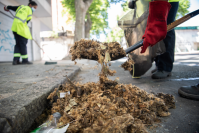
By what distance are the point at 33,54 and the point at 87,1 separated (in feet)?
18.1

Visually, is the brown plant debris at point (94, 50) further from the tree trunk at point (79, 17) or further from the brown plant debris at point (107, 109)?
the tree trunk at point (79, 17)

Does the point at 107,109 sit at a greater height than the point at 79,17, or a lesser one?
lesser

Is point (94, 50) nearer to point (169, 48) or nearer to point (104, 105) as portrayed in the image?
point (104, 105)

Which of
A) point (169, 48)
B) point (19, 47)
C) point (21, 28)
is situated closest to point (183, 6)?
point (169, 48)

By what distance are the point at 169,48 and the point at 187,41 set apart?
3195 cm

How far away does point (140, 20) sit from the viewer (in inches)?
99.3

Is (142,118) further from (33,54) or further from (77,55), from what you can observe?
(33,54)

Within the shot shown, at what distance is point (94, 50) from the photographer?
1512mm

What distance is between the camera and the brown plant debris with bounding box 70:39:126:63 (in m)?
1.50

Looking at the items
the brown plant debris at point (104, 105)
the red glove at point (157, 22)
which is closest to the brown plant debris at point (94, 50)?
the brown plant debris at point (104, 105)

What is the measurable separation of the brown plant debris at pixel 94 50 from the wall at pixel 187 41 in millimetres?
31503

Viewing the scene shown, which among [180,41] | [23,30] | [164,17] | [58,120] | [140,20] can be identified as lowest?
[58,120]

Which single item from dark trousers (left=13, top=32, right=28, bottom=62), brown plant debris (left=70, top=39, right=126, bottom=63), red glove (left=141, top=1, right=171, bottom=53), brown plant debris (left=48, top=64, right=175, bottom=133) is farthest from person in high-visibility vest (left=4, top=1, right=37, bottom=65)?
red glove (left=141, top=1, right=171, bottom=53)

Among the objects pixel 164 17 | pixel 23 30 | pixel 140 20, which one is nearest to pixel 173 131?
pixel 164 17
